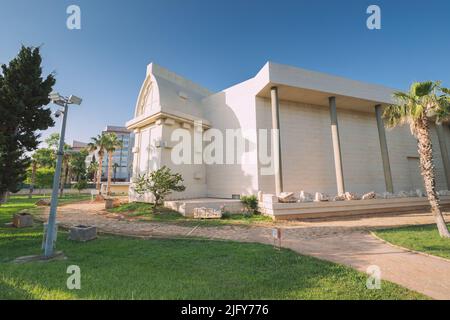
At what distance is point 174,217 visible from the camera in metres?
10.9

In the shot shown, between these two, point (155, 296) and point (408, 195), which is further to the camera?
point (408, 195)

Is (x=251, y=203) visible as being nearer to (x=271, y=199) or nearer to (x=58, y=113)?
(x=271, y=199)

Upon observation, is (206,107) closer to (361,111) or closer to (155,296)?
(361,111)

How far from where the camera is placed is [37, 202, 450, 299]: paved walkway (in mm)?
3859

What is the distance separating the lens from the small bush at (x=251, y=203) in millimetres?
11703

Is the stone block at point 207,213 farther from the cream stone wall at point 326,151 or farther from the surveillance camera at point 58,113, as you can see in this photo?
the surveillance camera at point 58,113

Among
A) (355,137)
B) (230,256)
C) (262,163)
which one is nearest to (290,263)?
(230,256)

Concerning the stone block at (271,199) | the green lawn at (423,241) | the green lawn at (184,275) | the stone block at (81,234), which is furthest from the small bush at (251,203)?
the stone block at (81,234)

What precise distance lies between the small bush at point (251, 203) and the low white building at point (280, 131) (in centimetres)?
150

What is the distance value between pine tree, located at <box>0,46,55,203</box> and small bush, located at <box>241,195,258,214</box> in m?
10.9

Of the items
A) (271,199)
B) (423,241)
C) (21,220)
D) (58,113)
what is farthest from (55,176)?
(423,241)

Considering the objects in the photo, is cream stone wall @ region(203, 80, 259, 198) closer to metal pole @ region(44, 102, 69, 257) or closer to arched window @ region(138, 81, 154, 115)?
arched window @ region(138, 81, 154, 115)

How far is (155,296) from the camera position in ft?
10.2

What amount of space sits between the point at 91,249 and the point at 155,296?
3655 millimetres
